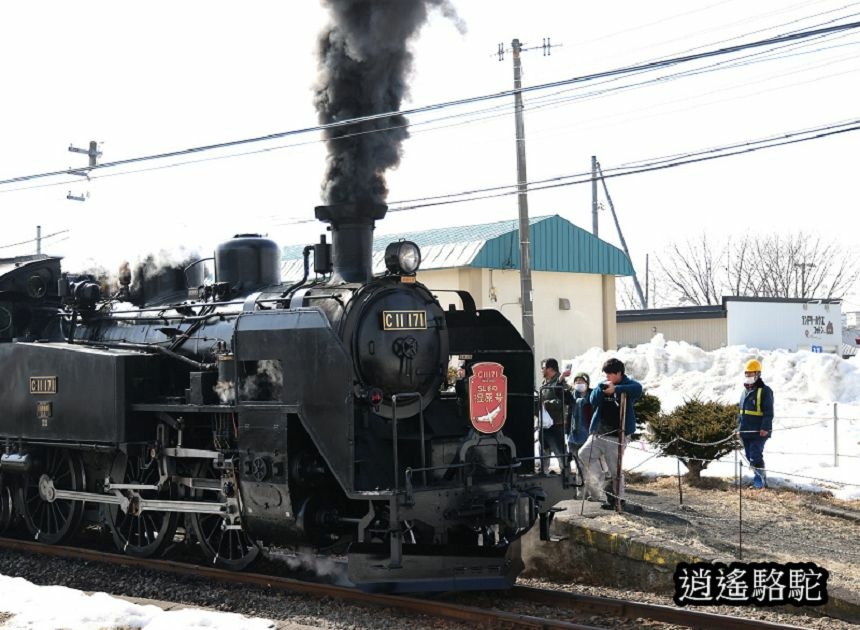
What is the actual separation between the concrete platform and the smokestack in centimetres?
304

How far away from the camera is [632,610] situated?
7270mm

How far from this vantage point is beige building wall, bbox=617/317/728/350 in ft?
114

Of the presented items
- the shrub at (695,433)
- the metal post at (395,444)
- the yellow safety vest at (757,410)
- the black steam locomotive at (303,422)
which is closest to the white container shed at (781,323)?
the shrub at (695,433)

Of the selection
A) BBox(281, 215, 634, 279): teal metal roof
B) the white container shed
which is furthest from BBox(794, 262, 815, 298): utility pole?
BBox(281, 215, 634, 279): teal metal roof

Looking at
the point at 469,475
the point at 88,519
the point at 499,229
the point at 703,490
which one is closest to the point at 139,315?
the point at 88,519

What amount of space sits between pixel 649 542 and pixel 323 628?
10.2 ft

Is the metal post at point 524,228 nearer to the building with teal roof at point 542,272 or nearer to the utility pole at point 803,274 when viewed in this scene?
the building with teal roof at point 542,272

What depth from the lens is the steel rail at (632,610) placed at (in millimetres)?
6750

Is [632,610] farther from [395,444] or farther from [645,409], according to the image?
[645,409]

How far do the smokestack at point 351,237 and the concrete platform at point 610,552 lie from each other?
3044mm

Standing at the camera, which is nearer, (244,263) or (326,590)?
(326,590)

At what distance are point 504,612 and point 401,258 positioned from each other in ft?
10.2

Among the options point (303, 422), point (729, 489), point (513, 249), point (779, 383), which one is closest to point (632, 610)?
point (303, 422)

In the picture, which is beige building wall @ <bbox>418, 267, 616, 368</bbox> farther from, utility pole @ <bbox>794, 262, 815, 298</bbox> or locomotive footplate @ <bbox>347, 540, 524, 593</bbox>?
utility pole @ <bbox>794, 262, 815, 298</bbox>
